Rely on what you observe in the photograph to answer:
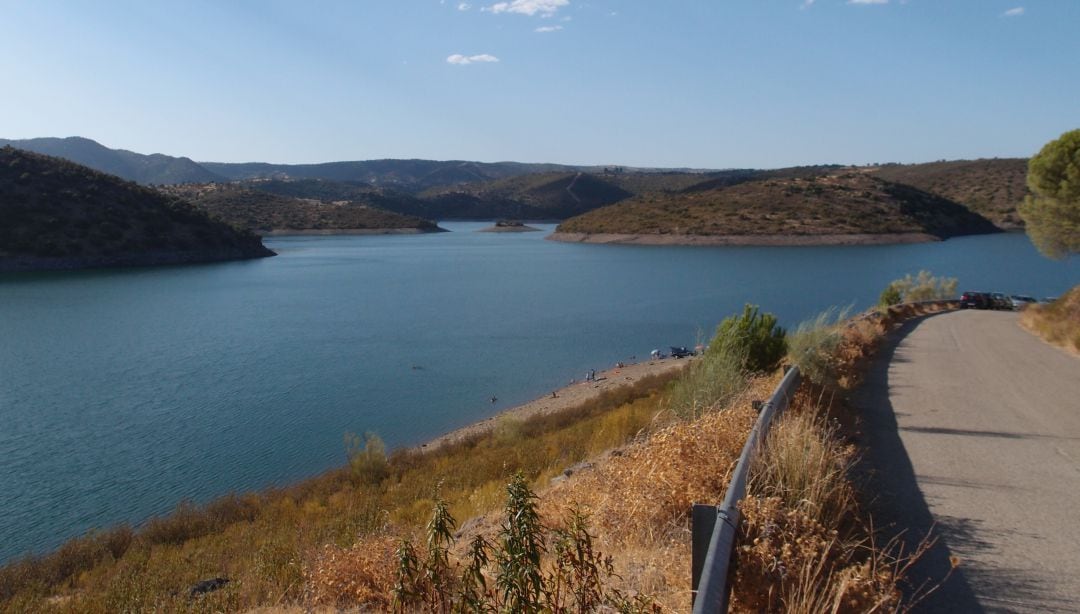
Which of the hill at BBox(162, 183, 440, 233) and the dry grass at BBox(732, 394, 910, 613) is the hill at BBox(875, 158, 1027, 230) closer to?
the hill at BBox(162, 183, 440, 233)

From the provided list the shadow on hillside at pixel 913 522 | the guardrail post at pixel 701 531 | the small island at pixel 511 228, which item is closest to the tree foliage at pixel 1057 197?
the shadow on hillside at pixel 913 522

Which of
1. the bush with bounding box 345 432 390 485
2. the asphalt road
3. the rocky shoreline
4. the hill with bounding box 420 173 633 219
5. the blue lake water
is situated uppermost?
the hill with bounding box 420 173 633 219

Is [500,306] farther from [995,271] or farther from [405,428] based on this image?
[995,271]

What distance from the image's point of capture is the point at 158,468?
53.2 feet

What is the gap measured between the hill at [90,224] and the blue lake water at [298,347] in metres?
3.66

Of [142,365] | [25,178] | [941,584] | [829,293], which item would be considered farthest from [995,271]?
[25,178]

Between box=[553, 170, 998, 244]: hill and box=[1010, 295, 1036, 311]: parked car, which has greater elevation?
box=[553, 170, 998, 244]: hill

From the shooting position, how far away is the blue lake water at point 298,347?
1634cm

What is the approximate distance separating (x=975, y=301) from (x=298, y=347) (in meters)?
29.2

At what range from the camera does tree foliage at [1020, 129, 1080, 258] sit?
20.8m

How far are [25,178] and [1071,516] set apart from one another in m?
82.2

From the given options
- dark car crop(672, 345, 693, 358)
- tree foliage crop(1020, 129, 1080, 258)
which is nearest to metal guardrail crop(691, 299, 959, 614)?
tree foliage crop(1020, 129, 1080, 258)

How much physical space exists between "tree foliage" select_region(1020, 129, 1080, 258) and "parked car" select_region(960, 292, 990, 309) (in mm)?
7239

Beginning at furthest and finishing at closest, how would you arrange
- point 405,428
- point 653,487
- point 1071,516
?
point 405,428 → point 1071,516 → point 653,487
